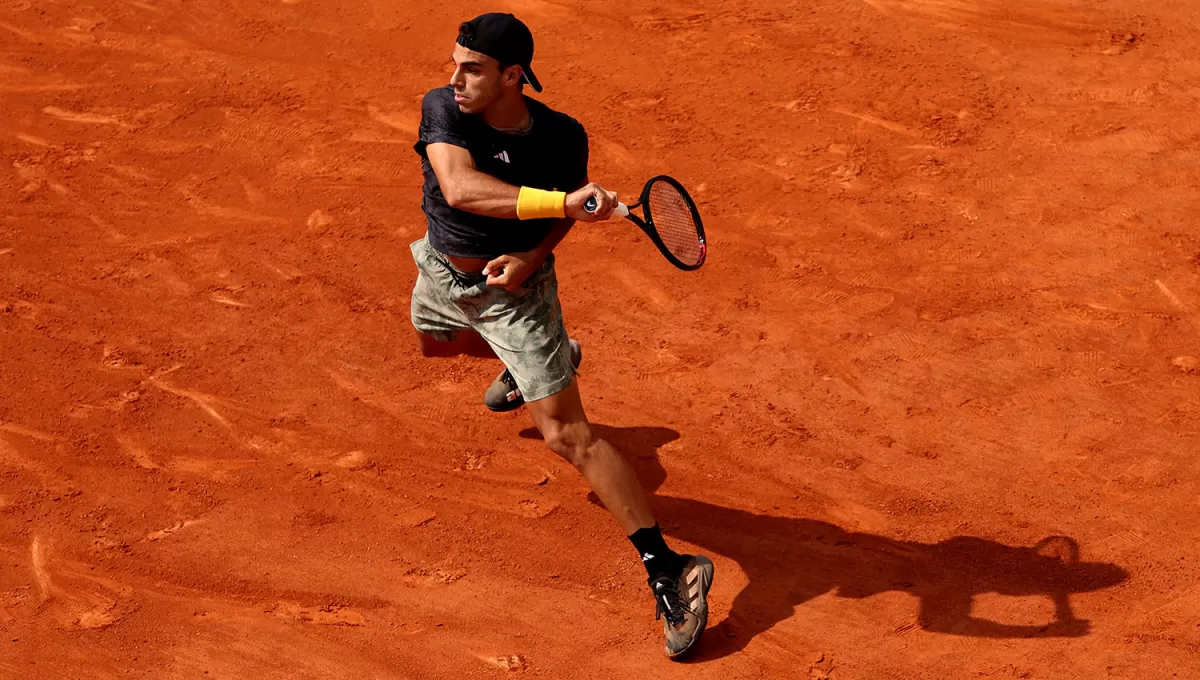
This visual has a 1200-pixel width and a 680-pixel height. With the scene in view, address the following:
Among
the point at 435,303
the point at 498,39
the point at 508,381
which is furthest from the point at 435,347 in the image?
the point at 498,39

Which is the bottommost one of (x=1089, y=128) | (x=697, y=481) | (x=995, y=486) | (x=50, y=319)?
(x=50, y=319)

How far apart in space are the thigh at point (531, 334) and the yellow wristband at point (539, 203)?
1.83 ft

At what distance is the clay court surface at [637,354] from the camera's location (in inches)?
230

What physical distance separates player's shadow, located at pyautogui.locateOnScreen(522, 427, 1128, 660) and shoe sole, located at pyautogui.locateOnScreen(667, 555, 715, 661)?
11 centimetres

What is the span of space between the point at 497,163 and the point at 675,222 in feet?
2.95

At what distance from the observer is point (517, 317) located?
5.73 meters

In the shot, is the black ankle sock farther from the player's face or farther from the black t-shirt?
the player's face

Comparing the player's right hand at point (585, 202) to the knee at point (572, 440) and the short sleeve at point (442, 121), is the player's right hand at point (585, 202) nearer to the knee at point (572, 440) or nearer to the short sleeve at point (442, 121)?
the short sleeve at point (442, 121)

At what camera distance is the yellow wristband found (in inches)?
205

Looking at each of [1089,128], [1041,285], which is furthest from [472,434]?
[1089,128]

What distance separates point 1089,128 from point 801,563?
15.0 ft

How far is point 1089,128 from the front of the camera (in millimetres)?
9117

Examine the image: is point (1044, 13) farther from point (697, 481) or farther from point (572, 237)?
point (697, 481)

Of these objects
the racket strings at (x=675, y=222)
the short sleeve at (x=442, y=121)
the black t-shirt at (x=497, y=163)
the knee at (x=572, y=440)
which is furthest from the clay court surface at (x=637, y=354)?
the short sleeve at (x=442, y=121)
